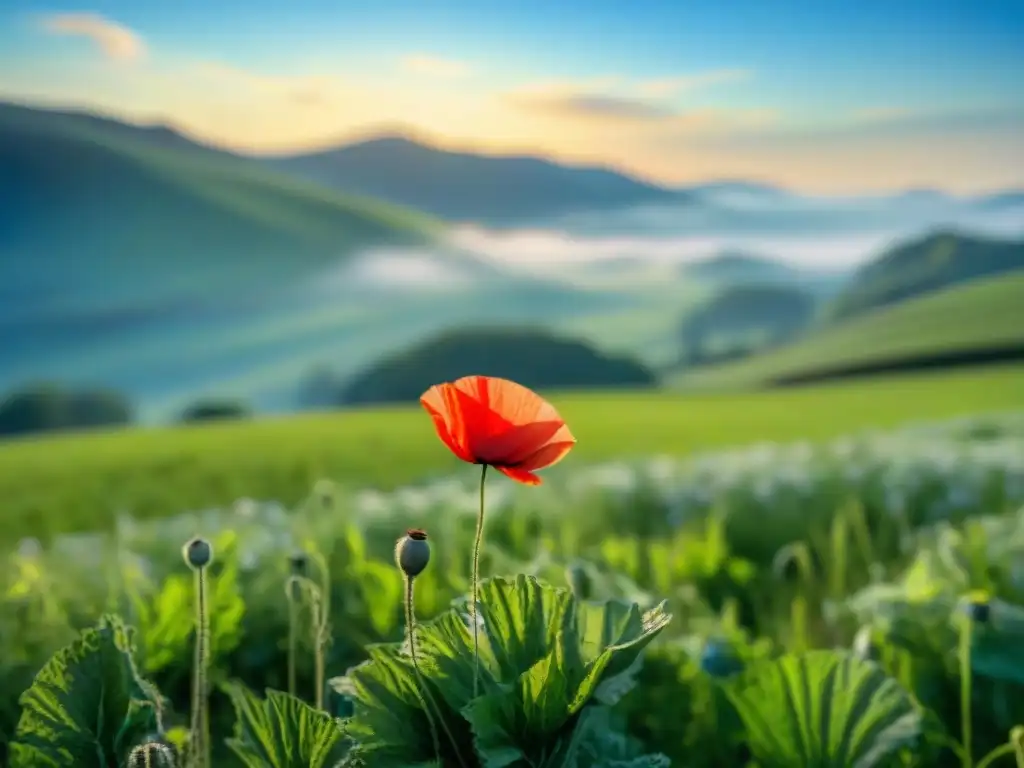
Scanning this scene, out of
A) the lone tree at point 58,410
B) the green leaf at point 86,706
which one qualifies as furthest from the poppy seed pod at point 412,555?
the lone tree at point 58,410

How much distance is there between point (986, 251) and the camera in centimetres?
1764

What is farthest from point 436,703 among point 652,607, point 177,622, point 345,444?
point 345,444

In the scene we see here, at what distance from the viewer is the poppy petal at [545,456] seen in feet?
3.16

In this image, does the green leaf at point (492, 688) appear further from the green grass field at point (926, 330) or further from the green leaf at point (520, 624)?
the green grass field at point (926, 330)

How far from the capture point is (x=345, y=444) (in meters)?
6.06

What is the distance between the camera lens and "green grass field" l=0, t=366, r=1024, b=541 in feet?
15.4

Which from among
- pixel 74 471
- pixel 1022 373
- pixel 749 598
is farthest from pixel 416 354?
pixel 749 598

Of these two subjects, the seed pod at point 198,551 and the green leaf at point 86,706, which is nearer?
the seed pod at point 198,551

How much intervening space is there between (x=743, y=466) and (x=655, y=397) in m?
6.08

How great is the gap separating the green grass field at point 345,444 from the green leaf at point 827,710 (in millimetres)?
3374

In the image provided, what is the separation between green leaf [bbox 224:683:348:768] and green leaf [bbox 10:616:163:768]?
13 cm

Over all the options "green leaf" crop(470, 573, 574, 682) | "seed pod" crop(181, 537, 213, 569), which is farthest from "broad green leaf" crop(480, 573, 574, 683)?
"seed pod" crop(181, 537, 213, 569)

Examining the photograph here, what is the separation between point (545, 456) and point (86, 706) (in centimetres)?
66

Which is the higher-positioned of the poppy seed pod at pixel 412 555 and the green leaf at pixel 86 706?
the poppy seed pod at pixel 412 555
